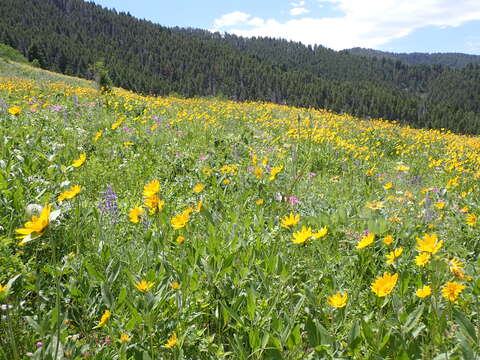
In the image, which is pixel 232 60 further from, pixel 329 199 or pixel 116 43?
pixel 329 199

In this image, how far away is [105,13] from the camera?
139 meters

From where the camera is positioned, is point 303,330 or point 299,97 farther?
point 299,97

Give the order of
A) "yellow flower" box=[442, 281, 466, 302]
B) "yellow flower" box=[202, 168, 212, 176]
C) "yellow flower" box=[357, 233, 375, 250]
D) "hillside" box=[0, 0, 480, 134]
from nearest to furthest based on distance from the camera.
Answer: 1. "yellow flower" box=[442, 281, 466, 302]
2. "yellow flower" box=[357, 233, 375, 250]
3. "yellow flower" box=[202, 168, 212, 176]
4. "hillside" box=[0, 0, 480, 134]

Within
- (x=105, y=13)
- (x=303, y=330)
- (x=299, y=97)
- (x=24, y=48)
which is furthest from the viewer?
(x=105, y=13)

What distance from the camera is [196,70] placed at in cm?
11150

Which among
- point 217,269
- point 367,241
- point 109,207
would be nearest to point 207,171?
point 109,207

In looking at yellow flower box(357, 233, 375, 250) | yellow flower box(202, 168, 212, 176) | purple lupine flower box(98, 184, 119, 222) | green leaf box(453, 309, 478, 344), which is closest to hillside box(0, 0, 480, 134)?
yellow flower box(202, 168, 212, 176)

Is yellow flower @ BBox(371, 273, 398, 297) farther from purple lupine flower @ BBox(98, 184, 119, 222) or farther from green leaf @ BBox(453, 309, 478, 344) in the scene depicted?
purple lupine flower @ BBox(98, 184, 119, 222)

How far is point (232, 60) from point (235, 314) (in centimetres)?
12388

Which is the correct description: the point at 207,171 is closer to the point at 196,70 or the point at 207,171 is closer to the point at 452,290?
the point at 452,290

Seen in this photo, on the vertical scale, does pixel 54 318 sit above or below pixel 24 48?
below

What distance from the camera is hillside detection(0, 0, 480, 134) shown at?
8269cm

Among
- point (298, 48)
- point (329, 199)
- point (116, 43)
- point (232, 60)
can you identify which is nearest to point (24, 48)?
point (116, 43)

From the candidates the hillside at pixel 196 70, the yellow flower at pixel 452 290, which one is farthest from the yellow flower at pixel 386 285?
the hillside at pixel 196 70
